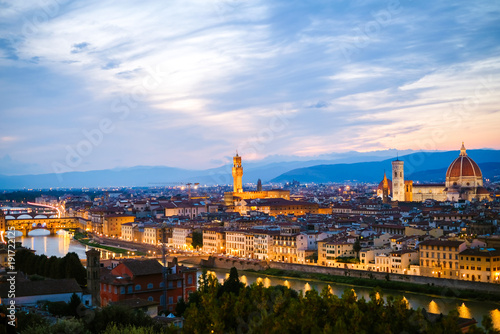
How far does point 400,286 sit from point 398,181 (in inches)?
1079

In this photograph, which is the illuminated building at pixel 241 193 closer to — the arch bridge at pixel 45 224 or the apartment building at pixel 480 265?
the arch bridge at pixel 45 224

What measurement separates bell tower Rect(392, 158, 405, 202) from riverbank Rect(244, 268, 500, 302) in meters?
24.7

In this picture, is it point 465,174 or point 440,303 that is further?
point 465,174

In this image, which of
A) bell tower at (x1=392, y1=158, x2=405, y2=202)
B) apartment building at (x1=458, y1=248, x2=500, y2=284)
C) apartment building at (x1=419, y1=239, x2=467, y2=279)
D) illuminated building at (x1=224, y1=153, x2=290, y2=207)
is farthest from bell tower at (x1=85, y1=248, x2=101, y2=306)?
illuminated building at (x1=224, y1=153, x2=290, y2=207)

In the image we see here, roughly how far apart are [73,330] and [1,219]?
31147 millimetres

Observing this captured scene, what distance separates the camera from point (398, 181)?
42.3m

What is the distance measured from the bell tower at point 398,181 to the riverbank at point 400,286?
81.1 ft

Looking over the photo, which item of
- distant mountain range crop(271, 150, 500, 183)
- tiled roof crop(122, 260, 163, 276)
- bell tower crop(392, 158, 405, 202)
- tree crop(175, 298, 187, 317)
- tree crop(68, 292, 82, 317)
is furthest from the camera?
distant mountain range crop(271, 150, 500, 183)

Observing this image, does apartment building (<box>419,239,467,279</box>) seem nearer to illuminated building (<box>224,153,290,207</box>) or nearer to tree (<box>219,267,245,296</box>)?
tree (<box>219,267,245,296</box>)

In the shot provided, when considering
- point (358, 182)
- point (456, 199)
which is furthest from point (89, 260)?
point (358, 182)

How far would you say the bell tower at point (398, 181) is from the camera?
42125 millimetres

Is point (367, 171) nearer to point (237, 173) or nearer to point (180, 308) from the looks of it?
point (237, 173)

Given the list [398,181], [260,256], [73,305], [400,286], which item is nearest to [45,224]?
[398,181]

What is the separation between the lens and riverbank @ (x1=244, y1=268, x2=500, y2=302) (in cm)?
1423
